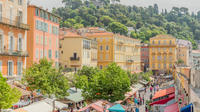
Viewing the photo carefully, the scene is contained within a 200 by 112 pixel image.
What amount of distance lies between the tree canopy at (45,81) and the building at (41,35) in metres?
5.54

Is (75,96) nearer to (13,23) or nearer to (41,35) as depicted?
(41,35)

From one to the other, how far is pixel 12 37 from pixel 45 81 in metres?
7.28

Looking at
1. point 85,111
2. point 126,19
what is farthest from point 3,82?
point 126,19

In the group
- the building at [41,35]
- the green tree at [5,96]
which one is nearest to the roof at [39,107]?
the green tree at [5,96]

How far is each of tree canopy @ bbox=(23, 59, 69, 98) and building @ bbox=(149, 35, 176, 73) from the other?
81025mm

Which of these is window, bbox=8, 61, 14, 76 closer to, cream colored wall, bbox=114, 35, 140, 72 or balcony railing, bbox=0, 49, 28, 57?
balcony railing, bbox=0, 49, 28, 57

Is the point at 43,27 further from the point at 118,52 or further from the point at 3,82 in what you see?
the point at 118,52

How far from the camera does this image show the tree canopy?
102 feet

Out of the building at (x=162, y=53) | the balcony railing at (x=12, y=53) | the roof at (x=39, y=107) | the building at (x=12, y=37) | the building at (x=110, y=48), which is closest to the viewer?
the roof at (x=39, y=107)

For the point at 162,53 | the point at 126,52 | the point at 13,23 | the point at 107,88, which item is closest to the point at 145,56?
the point at 162,53

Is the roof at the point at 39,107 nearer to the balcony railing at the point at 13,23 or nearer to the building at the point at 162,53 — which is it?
the balcony railing at the point at 13,23

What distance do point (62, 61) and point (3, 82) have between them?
39513mm

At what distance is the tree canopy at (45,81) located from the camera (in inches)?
1225

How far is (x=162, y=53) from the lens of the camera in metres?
110
